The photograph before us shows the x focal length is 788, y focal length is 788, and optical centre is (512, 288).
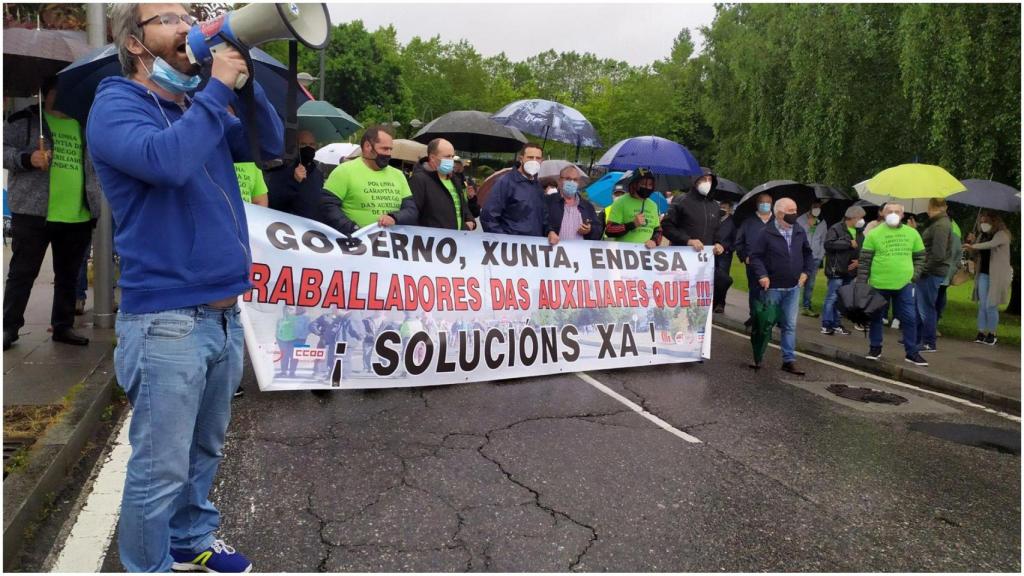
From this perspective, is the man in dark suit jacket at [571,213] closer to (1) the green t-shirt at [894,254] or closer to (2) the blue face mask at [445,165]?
(2) the blue face mask at [445,165]

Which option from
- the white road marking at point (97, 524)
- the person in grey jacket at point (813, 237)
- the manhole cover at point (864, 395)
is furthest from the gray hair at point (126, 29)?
the person in grey jacket at point (813, 237)

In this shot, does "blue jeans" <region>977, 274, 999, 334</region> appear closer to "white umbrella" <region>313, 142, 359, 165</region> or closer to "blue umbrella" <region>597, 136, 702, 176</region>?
"blue umbrella" <region>597, 136, 702, 176</region>

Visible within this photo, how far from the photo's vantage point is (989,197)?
10.4 metres

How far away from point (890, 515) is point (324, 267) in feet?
13.0

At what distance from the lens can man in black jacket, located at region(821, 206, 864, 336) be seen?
11.1 meters

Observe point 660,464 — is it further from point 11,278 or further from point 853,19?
point 853,19

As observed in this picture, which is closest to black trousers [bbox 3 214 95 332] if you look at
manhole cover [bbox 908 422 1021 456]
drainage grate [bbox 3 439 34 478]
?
drainage grate [bbox 3 439 34 478]

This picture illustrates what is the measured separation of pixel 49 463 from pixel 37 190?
3296mm

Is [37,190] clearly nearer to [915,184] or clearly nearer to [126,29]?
[126,29]

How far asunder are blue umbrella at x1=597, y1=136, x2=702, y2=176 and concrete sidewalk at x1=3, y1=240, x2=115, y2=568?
559 centimetres

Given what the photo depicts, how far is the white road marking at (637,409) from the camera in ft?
17.6

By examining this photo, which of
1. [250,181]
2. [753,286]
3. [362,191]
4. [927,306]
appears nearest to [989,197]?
[927,306]

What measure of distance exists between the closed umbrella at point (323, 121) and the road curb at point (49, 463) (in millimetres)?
4679

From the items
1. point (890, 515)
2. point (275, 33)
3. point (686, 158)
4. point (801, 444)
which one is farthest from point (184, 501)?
point (686, 158)
